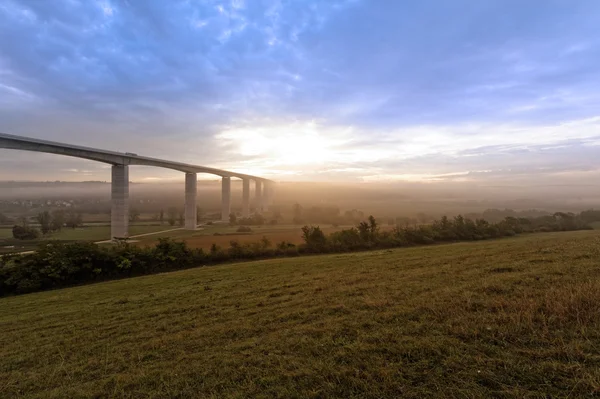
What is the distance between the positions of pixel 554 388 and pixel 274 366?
2.99 m

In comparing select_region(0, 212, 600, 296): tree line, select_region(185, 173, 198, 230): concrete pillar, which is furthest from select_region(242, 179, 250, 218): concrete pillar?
select_region(0, 212, 600, 296): tree line

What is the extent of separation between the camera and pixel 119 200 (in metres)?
31.2

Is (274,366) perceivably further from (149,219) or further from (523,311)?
(149,219)

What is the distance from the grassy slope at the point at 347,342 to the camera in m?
3.04

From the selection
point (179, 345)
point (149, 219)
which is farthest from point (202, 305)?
point (149, 219)

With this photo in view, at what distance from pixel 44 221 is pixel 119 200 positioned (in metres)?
9.41

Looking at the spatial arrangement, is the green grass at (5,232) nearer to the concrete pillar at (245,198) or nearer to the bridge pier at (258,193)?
the concrete pillar at (245,198)

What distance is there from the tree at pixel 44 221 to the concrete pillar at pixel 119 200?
704cm

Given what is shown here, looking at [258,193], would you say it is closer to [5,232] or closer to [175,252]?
[5,232]

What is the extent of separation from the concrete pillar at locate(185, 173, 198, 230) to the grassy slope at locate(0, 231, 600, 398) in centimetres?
3681

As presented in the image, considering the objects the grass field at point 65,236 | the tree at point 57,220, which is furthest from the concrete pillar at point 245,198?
the tree at point 57,220

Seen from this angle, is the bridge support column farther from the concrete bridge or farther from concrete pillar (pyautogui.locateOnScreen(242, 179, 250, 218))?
the concrete bridge

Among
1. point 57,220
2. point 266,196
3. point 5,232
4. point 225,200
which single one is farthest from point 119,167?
point 266,196

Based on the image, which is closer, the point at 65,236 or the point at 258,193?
the point at 65,236
